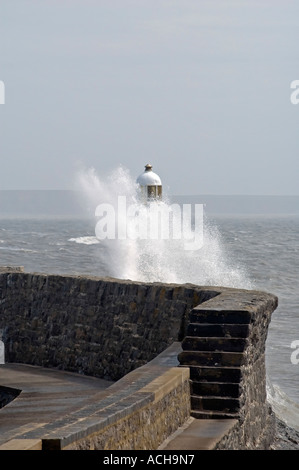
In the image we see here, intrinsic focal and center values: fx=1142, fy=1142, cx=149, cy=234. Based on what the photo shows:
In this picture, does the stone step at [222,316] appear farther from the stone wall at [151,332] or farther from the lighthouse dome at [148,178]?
the lighthouse dome at [148,178]

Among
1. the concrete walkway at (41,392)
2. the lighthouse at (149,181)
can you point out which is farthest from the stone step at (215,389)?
the lighthouse at (149,181)

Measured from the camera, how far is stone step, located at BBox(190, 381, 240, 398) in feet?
33.1

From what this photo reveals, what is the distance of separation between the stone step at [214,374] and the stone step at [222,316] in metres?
0.51

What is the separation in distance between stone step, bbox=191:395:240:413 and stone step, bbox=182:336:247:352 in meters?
0.48

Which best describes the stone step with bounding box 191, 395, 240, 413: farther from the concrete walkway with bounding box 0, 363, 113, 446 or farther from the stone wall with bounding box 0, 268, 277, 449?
the concrete walkway with bounding box 0, 363, 113, 446

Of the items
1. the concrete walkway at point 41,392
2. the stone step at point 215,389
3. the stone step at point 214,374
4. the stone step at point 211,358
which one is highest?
the stone step at point 211,358

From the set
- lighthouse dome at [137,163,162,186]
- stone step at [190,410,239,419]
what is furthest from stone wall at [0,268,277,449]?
lighthouse dome at [137,163,162,186]

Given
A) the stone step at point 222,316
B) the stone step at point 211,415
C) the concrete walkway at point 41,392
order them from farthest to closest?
the concrete walkway at point 41,392
the stone step at point 222,316
the stone step at point 211,415

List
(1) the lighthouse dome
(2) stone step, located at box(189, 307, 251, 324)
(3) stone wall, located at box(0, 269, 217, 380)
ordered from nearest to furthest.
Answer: (2) stone step, located at box(189, 307, 251, 324) < (3) stone wall, located at box(0, 269, 217, 380) < (1) the lighthouse dome

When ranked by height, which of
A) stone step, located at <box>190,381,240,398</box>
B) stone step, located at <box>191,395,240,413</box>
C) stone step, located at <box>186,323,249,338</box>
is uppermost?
stone step, located at <box>186,323,249,338</box>

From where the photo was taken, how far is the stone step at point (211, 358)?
10.2 meters
